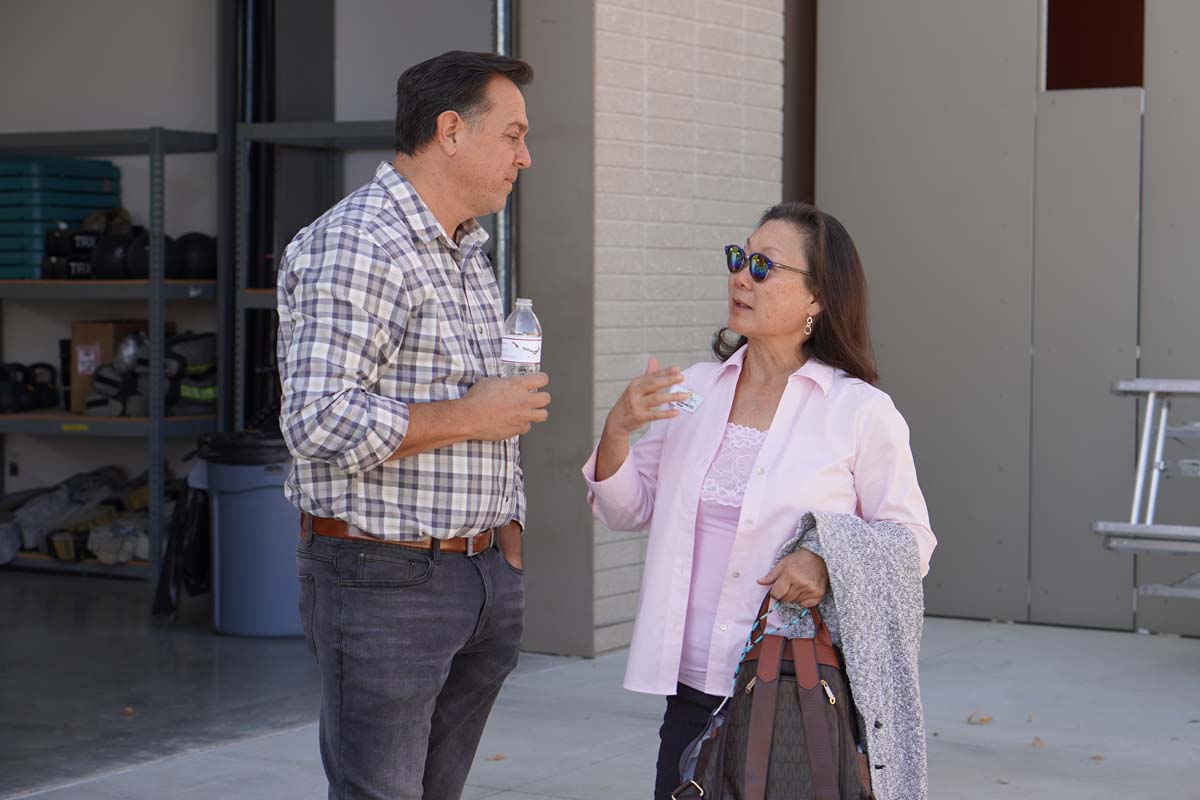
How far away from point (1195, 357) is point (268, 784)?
4.95m

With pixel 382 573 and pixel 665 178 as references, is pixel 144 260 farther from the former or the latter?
pixel 382 573

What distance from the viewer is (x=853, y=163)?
8.64 meters

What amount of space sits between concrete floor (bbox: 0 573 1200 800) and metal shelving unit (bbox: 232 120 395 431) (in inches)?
65.9

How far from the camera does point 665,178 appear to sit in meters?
7.53

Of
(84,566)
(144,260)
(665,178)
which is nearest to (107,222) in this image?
(144,260)

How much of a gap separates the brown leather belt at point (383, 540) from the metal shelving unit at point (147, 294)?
6.11m

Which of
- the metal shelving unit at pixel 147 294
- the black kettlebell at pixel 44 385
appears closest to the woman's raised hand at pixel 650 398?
the metal shelving unit at pixel 147 294

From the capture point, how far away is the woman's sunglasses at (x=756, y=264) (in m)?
3.25

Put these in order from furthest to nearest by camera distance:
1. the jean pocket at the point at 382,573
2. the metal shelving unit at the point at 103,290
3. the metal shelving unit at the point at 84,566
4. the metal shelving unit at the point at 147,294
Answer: the metal shelving unit at the point at 84,566 < the metal shelving unit at the point at 103,290 < the metal shelving unit at the point at 147,294 < the jean pocket at the point at 382,573

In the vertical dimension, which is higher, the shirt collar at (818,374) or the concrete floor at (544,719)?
the shirt collar at (818,374)

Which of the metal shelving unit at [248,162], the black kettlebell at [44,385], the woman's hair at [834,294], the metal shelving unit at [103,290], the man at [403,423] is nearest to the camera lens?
the man at [403,423]

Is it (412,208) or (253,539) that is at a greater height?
(412,208)

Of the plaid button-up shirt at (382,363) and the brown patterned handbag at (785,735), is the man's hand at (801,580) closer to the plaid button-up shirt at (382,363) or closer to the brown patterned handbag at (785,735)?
the brown patterned handbag at (785,735)

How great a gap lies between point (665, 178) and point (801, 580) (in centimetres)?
477
